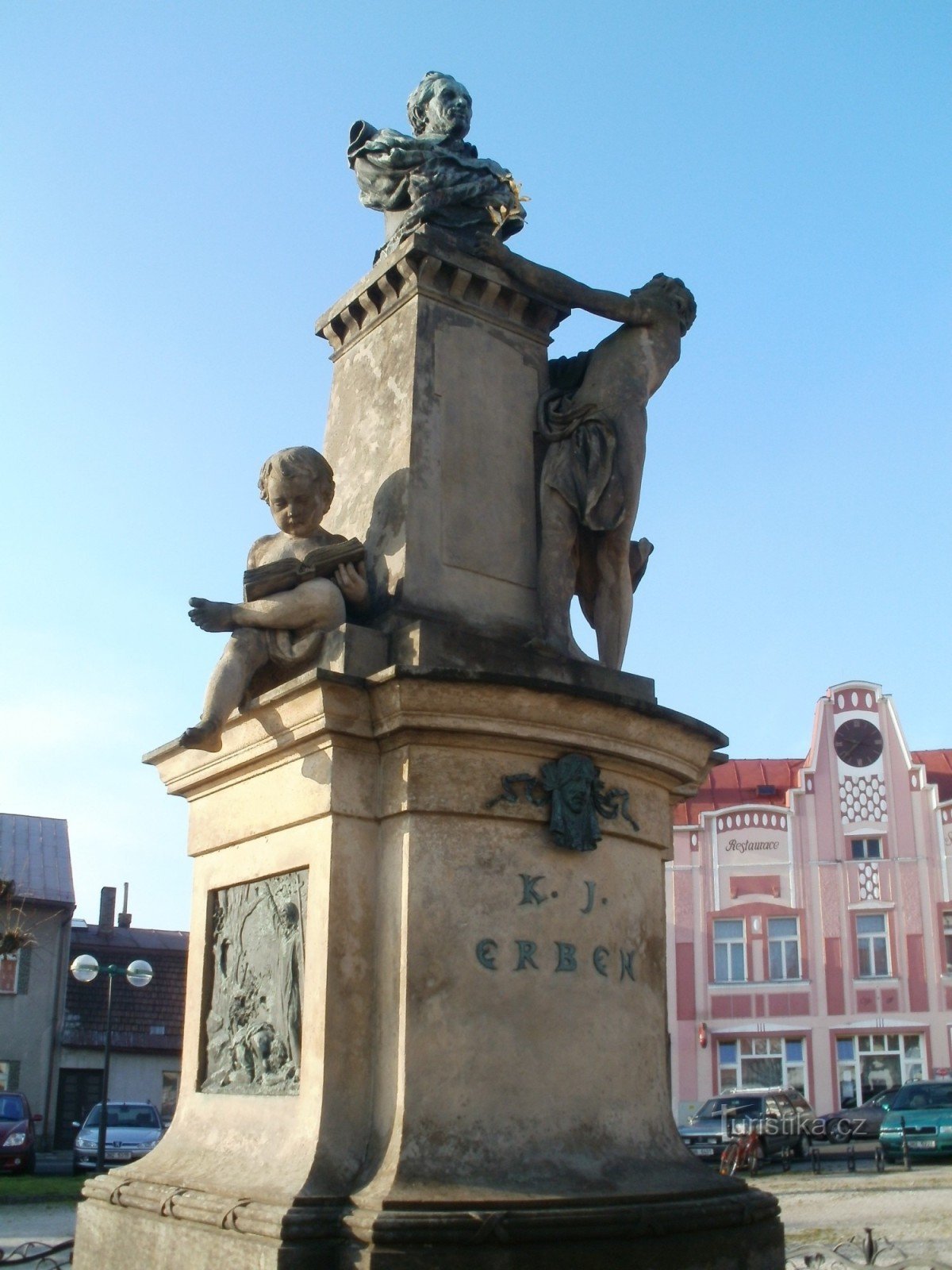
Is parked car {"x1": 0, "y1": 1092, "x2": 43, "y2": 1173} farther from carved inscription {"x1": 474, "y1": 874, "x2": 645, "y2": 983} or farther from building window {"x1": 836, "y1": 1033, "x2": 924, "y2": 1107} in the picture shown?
carved inscription {"x1": 474, "y1": 874, "x2": 645, "y2": 983}

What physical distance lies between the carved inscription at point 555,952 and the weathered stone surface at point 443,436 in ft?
4.07

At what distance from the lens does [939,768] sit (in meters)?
37.7

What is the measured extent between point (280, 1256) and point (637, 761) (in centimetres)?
239

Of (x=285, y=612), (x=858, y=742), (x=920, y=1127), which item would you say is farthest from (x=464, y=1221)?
(x=858, y=742)

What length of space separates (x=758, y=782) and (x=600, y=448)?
110ft

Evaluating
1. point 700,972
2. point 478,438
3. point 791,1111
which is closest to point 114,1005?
point 700,972

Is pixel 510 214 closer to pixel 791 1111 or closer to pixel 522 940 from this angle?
pixel 522 940

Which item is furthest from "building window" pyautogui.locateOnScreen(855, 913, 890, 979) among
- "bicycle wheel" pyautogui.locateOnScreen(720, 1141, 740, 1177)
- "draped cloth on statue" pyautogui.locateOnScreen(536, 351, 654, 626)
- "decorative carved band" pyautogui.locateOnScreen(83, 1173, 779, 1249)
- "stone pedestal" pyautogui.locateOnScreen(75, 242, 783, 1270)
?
"decorative carved band" pyautogui.locateOnScreen(83, 1173, 779, 1249)

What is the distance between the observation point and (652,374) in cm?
671

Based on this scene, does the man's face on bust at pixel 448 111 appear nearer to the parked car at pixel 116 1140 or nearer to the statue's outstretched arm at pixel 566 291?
the statue's outstretched arm at pixel 566 291

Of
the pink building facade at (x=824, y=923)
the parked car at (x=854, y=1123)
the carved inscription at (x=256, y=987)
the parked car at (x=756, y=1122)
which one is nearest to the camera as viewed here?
the carved inscription at (x=256, y=987)

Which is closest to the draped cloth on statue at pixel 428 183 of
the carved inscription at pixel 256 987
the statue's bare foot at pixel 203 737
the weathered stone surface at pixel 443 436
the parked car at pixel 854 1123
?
the weathered stone surface at pixel 443 436

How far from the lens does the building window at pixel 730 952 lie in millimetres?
35469

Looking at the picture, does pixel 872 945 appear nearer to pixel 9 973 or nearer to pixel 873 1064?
pixel 873 1064
